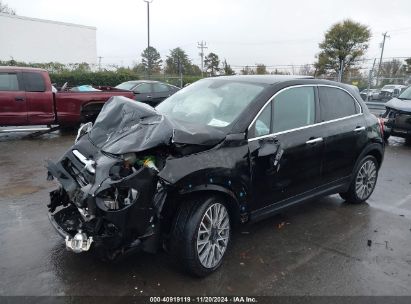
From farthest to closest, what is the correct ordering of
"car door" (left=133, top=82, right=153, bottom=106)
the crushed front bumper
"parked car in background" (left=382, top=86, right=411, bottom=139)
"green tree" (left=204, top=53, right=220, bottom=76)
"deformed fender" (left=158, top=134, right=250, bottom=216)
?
"green tree" (left=204, top=53, right=220, bottom=76) < "car door" (left=133, top=82, right=153, bottom=106) < "parked car in background" (left=382, top=86, right=411, bottom=139) < "deformed fender" (left=158, top=134, right=250, bottom=216) < the crushed front bumper

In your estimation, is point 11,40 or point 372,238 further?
point 11,40

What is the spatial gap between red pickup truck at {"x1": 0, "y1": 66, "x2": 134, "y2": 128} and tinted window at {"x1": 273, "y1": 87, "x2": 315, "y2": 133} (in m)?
7.23

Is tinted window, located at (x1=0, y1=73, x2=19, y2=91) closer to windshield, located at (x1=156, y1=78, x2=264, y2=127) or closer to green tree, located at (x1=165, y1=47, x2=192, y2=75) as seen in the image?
windshield, located at (x1=156, y1=78, x2=264, y2=127)

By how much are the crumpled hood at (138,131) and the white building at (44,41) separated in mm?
37740

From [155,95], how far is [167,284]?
37.8 ft

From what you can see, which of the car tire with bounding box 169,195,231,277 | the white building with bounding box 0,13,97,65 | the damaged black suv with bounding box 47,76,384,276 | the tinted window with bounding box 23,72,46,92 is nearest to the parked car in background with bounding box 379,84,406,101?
the tinted window with bounding box 23,72,46,92

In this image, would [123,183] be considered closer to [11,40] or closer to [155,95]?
[155,95]

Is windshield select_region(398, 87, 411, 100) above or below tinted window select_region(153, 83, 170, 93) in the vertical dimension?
above

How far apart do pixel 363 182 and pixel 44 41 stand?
42.0 meters

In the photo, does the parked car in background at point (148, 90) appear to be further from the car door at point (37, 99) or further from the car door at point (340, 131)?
the car door at point (340, 131)

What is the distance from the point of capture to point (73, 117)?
1020cm

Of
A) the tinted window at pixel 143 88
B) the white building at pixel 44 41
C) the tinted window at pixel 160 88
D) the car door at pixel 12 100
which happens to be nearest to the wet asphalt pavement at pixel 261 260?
the car door at pixel 12 100

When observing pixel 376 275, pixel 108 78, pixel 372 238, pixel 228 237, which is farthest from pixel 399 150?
pixel 108 78

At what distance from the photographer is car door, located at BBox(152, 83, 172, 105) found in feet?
46.8
